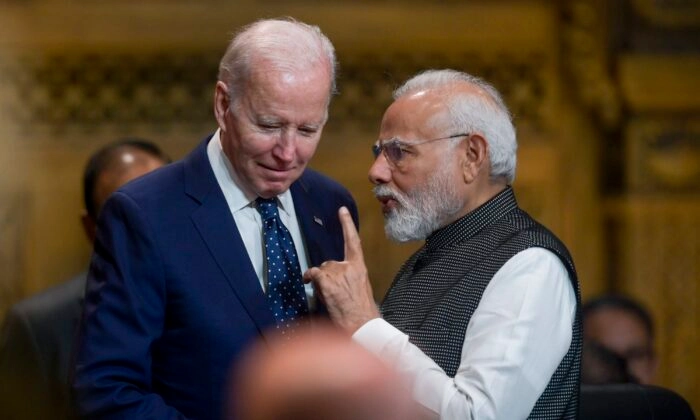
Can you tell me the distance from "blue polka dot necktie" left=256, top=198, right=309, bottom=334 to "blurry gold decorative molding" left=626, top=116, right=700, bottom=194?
222cm

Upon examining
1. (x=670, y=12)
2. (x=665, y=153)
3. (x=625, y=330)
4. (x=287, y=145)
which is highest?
(x=287, y=145)

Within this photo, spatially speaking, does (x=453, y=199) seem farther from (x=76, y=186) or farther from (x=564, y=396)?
(x=76, y=186)

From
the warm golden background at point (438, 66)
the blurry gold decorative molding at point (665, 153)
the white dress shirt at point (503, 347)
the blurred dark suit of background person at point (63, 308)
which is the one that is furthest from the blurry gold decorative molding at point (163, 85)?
the white dress shirt at point (503, 347)

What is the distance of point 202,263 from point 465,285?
468 mm

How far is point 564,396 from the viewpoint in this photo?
8.87ft

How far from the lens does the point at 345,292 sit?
271 cm

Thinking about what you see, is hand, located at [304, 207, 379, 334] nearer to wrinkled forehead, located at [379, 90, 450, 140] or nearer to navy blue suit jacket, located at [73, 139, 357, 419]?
navy blue suit jacket, located at [73, 139, 357, 419]

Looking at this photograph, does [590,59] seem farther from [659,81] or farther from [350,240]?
[350,240]

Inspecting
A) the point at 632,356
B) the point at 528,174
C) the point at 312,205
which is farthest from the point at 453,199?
the point at 528,174

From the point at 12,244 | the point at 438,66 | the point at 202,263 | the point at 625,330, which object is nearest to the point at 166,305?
the point at 202,263

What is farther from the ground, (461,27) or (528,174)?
(461,27)

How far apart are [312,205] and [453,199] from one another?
304 mm

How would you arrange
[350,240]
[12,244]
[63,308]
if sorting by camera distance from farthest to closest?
[12,244]
[63,308]
[350,240]

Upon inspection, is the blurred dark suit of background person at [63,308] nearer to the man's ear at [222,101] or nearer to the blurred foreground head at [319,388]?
the man's ear at [222,101]
